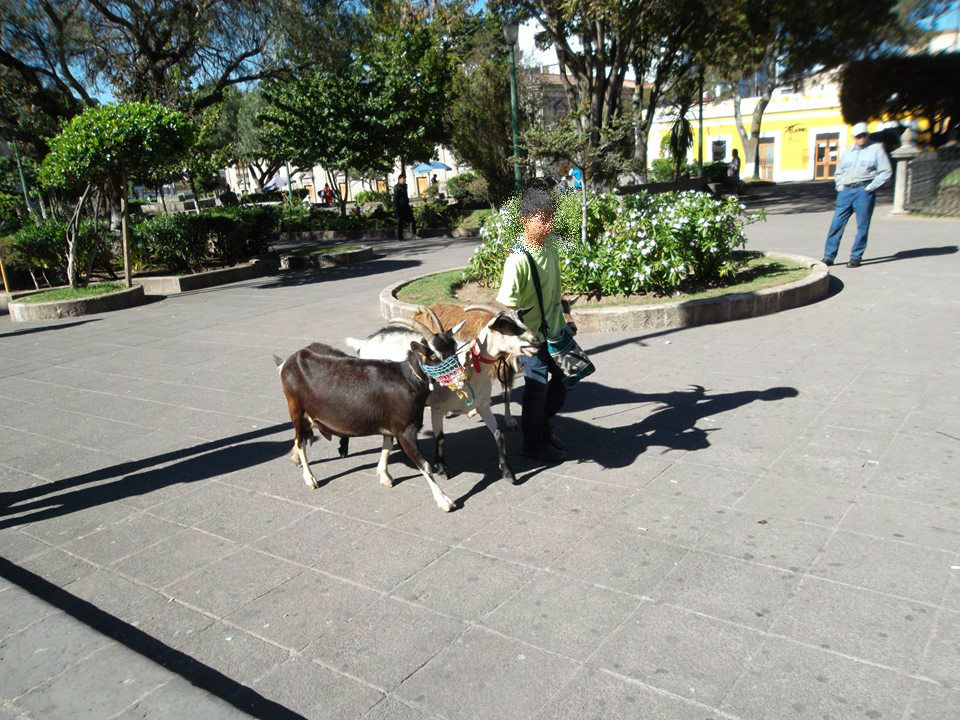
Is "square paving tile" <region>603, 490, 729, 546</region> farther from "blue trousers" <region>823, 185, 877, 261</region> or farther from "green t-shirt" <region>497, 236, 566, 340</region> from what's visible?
"blue trousers" <region>823, 185, 877, 261</region>

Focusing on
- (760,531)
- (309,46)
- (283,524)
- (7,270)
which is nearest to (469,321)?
(283,524)

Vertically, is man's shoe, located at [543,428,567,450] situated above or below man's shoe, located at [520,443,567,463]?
above

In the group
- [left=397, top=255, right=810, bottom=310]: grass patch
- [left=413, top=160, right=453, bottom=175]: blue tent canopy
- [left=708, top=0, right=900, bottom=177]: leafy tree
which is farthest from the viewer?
[left=413, top=160, right=453, bottom=175]: blue tent canopy

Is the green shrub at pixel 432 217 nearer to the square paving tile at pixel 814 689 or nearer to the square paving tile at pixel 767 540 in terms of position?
the square paving tile at pixel 767 540

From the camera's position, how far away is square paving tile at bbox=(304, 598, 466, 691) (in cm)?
317

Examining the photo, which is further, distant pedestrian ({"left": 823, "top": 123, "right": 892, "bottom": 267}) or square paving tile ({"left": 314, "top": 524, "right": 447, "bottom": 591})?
distant pedestrian ({"left": 823, "top": 123, "right": 892, "bottom": 267})

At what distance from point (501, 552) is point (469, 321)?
2349mm

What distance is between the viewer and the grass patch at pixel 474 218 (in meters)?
22.7

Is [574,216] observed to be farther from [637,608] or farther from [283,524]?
[637,608]

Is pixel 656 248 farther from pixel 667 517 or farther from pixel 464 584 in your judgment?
pixel 464 584

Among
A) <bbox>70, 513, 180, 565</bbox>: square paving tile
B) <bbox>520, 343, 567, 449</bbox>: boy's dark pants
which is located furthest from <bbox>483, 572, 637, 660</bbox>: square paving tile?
<bbox>70, 513, 180, 565</bbox>: square paving tile

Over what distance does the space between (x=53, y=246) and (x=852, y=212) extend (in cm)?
1513

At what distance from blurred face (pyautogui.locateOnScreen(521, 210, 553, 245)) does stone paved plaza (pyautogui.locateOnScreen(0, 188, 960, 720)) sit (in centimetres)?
154

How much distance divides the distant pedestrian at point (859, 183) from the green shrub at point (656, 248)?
1726 mm
